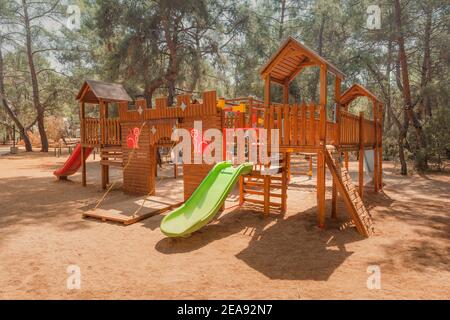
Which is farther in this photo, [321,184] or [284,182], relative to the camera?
[284,182]

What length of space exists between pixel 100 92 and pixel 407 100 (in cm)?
1527

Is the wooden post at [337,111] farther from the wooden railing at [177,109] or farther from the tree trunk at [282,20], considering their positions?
the tree trunk at [282,20]

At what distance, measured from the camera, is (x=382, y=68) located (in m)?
23.7

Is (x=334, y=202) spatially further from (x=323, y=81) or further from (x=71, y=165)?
(x=71, y=165)

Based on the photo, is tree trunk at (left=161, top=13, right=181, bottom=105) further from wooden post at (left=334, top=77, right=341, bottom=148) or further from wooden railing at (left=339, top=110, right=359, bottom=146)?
wooden post at (left=334, top=77, right=341, bottom=148)

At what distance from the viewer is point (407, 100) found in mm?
16609

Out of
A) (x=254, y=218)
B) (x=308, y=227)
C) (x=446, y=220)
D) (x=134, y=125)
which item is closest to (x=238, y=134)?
(x=254, y=218)

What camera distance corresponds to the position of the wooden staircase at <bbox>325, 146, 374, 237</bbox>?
6848 millimetres

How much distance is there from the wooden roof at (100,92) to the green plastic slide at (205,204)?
7.24 metres

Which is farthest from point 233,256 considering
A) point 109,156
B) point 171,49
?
point 171,49

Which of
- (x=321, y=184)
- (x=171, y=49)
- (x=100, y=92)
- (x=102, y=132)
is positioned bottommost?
(x=321, y=184)
